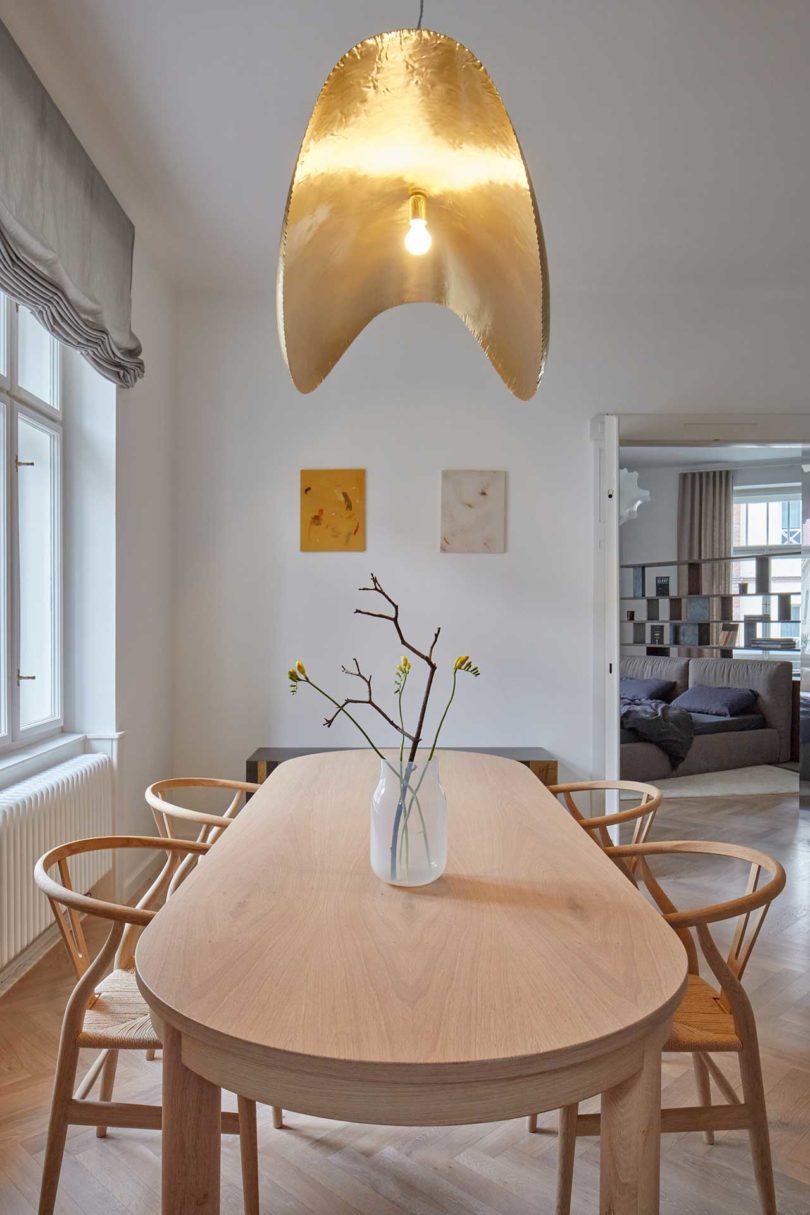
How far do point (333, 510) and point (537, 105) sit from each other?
2.12 metres

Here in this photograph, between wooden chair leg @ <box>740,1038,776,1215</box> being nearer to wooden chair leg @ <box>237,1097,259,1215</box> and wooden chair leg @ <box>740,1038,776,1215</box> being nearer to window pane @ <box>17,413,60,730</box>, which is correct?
wooden chair leg @ <box>237,1097,259,1215</box>

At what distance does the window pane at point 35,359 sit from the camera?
323cm

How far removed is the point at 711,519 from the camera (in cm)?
876

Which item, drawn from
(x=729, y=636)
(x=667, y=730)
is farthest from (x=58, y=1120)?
(x=729, y=636)

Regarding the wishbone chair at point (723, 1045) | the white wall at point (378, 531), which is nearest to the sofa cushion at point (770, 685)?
the white wall at point (378, 531)

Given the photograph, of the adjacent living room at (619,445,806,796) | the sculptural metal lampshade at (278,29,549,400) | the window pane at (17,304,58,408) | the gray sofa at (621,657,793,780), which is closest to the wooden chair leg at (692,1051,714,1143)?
the sculptural metal lampshade at (278,29,549,400)

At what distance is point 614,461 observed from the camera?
428 cm

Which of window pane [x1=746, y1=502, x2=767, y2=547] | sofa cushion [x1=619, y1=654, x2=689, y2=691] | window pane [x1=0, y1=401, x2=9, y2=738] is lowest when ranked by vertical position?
sofa cushion [x1=619, y1=654, x2=689, y2=691]

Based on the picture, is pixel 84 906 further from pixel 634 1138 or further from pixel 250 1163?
pixel 634 1138

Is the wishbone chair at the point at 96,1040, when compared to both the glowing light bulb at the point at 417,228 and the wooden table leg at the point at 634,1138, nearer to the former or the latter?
the wooden table leg at the point at 634,1138

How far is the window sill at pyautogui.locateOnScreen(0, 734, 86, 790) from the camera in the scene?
2949 mm

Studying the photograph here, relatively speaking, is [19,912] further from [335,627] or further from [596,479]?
[596,479]

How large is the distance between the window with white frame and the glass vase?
79.2 inches

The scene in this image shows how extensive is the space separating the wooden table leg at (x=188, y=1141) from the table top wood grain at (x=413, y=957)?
13 cm
